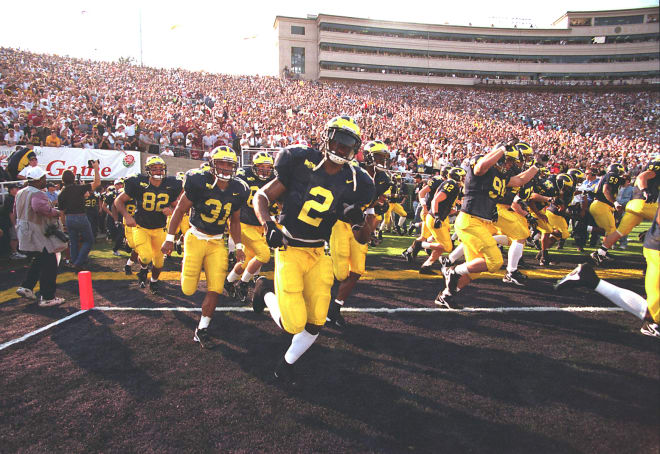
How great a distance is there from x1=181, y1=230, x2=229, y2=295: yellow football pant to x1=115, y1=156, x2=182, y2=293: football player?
208 cm

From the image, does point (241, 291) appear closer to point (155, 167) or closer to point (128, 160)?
point (155, 167)

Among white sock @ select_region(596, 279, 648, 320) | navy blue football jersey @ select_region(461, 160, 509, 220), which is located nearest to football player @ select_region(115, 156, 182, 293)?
navy blue football jersey @ select_region(461, 160, 509, 220)

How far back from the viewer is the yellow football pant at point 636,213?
7.60m

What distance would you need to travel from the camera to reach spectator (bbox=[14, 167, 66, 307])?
5727 mm

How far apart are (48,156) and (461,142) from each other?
991 inches

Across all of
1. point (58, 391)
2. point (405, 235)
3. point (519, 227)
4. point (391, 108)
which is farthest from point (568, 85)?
point (58, 391)

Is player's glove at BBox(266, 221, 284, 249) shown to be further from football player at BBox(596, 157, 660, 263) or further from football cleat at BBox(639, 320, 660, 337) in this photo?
football player at BBox(596, 157, 660, 263)

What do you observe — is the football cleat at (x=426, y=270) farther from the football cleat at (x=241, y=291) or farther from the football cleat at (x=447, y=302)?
the football cleat at (x=241, y=291)

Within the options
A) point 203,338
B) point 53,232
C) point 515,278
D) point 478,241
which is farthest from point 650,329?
point 53,232

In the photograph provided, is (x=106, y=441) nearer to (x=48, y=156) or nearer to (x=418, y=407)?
(x=418, y=407)

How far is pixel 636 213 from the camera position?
7688 mm

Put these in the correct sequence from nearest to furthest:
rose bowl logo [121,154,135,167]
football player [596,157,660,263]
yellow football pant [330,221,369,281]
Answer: yellow football pant [330,221,369,281] < football player [596,157,660,263] < rose bowl logo [121,154,135,167]

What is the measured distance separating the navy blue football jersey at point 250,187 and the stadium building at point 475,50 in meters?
44.4

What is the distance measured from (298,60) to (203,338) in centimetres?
5071
